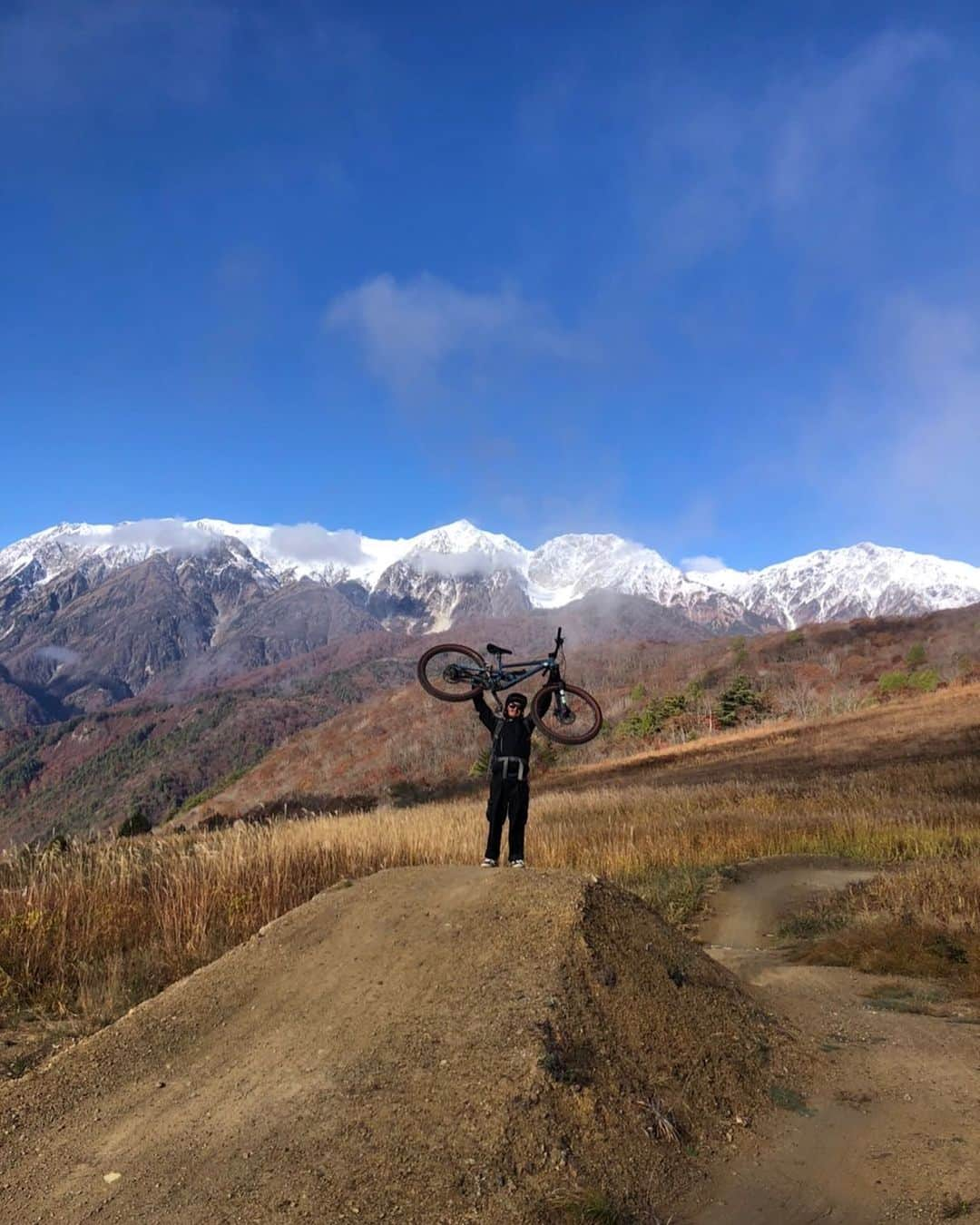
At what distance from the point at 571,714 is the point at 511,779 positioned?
2696 mm

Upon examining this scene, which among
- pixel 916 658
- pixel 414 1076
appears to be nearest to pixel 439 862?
pixel 414 1076

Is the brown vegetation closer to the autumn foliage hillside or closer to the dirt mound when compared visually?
the dirt mound

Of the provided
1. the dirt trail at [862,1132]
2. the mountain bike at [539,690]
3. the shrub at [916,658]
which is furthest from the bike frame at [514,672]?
the shrub at [916,658]

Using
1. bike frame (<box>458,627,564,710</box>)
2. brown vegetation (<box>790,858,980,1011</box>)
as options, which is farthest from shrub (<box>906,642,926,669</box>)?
bike frame (<box>458,627,564,710</box>)

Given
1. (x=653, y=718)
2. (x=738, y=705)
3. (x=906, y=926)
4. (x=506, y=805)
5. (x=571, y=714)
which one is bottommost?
(x=906, y=926)

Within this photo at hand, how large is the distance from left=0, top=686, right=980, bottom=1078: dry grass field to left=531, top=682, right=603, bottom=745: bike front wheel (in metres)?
2.52

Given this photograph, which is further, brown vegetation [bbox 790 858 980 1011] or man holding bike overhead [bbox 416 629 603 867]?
man holding bike overhead [bbox 416 629 603 867]

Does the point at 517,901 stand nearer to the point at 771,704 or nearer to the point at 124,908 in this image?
the point at 124,908

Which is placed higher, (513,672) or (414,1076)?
(513,672)

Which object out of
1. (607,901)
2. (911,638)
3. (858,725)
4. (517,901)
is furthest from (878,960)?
(911,638)

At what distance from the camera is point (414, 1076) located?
441 cm

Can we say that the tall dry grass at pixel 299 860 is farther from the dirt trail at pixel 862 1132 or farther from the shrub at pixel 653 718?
the shrub at pixel 653 718

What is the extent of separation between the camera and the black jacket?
31.6ft

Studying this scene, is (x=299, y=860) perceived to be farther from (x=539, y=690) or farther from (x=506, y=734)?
(x=539, y=690)
